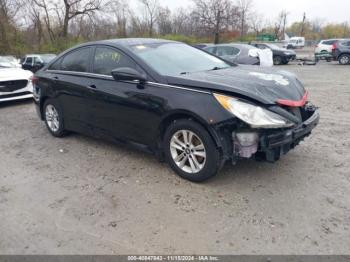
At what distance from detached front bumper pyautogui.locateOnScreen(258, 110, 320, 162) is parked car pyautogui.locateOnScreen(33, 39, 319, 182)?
10mm

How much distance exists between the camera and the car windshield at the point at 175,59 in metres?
4.00

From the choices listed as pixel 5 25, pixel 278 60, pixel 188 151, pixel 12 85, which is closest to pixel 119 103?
pixel 188 151

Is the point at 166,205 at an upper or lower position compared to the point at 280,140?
lower

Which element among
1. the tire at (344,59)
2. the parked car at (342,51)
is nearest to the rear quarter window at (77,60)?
the parked car at (342,51)

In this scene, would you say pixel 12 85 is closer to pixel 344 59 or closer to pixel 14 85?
pixel 14 85

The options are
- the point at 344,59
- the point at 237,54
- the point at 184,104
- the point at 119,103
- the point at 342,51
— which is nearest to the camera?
the point at 184,104

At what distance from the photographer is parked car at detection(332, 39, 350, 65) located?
66.9 feet

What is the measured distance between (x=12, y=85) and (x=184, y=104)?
6.61m

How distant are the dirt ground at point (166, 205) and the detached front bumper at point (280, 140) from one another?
41 cm

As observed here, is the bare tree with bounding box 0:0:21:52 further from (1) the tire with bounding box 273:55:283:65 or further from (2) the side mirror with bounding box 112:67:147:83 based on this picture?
(2) the side mirror with bounding box 112:67:147:83

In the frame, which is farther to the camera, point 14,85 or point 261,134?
point 14,85

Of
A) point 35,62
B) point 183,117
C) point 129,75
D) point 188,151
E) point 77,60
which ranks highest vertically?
point 77,60

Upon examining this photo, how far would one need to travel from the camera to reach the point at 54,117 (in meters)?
5.52

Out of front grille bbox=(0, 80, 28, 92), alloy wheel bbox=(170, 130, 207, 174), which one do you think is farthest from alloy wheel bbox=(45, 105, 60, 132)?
front grille bbox=(0, 80, 28, 92)
